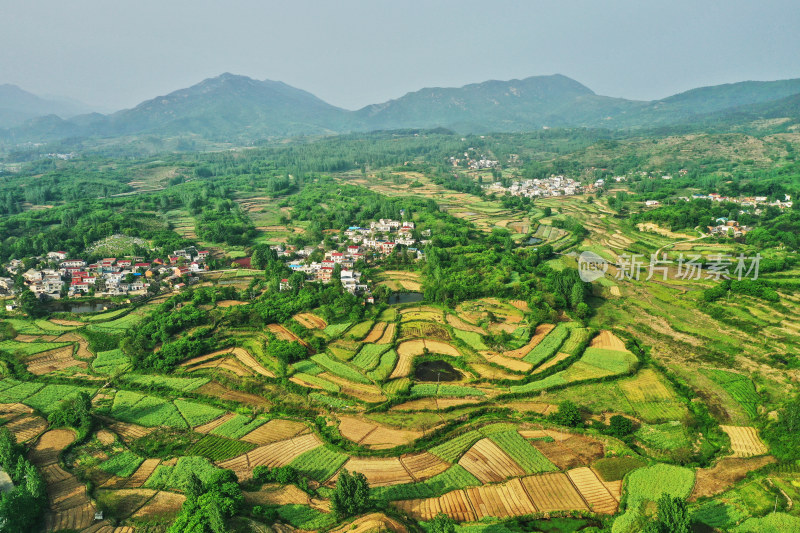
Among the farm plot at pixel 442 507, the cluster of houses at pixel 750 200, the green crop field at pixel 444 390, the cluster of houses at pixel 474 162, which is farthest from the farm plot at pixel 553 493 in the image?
the cluster of houses at pixel 474 162

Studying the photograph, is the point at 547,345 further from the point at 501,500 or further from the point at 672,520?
the point at 672,520

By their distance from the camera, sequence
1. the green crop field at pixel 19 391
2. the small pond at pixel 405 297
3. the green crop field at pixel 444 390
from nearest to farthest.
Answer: the green crop field at pixel 19 391, the green crop field at pixel 444 390, the small pond at pixel 405 297

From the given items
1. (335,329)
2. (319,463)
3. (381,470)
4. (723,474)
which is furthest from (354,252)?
(723,474)

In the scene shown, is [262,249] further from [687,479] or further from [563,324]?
[687,479]

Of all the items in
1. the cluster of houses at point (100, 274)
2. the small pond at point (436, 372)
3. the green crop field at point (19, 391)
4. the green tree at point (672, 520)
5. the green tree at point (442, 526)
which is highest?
the cluster of houses at point (100, 274)

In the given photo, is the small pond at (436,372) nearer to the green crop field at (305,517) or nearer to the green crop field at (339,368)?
the green crop field at (339,368)

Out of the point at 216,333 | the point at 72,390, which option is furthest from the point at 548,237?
the point at 72,390

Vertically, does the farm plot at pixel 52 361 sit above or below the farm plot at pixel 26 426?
above

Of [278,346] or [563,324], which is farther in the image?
[563,324]
